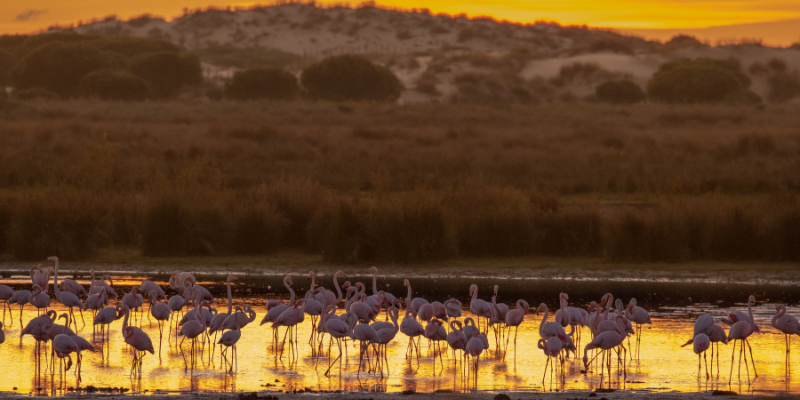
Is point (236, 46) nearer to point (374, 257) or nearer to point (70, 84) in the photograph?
point (70, 84)

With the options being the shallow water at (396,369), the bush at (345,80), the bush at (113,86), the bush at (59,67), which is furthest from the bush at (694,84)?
the shallow water at (396,369)

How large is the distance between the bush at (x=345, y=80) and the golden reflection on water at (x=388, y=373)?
188 ft

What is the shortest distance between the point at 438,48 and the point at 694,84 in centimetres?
7055

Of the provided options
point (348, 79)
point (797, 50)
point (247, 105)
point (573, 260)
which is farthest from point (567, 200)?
point (797, 50)

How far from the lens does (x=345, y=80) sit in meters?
68.5

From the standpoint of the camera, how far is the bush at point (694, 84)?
69.4m

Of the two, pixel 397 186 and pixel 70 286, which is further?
pixel 397 186

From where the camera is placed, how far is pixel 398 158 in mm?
33094

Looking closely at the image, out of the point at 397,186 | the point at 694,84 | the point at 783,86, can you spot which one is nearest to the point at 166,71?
the point at 694,84

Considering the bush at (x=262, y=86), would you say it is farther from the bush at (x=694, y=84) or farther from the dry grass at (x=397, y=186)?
the bush at (x=694, y=84)

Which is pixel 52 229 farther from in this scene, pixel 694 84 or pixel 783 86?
pixel 783 86

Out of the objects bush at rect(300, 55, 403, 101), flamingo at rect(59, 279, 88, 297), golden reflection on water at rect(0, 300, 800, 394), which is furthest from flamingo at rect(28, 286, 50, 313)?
bush at rect(300, 55, 403, 101)

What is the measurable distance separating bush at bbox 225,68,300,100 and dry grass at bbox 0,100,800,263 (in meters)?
16.3

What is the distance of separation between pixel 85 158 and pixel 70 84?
4245cm
